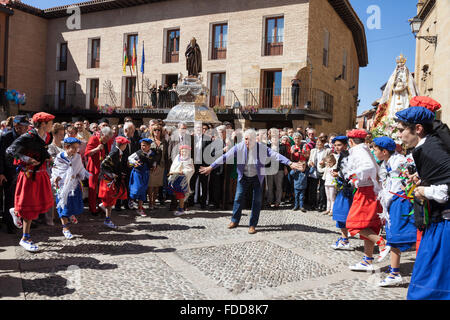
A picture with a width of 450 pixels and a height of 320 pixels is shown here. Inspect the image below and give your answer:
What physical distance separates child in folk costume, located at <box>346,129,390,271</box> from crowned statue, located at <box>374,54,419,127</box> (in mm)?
5375

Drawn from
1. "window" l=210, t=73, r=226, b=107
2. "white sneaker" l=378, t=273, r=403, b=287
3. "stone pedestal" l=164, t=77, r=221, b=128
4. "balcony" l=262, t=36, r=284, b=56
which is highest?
"balcony" l=262, t=36, r=284, b=56

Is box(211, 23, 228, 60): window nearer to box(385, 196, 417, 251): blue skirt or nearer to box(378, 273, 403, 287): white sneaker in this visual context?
box(385, 196, 417, 251): blue skirt

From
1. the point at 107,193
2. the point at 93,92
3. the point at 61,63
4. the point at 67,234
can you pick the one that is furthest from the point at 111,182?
the point at 61,63

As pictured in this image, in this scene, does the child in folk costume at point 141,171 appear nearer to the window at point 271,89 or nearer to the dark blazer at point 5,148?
the dark blazer at point 5,148

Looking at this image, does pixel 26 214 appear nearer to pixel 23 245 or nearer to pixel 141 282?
pixel 23 245

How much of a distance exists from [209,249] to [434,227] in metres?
3.29

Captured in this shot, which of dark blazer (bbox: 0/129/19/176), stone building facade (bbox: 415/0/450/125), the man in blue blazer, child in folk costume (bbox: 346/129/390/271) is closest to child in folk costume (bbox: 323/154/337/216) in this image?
the man in blue blazer

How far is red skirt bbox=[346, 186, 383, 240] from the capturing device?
4652mm

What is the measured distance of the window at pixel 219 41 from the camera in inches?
846

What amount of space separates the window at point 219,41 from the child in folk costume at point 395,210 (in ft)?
59.7

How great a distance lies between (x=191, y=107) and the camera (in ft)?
35.7

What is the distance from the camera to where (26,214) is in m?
5.00

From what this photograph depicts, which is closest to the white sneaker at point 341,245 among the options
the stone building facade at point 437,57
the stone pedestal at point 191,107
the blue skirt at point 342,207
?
the blue skirt at point 342,207
